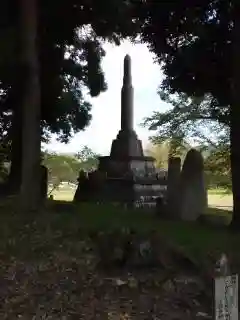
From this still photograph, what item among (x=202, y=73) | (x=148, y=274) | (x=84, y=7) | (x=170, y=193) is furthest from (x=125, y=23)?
(x=148, y=274)

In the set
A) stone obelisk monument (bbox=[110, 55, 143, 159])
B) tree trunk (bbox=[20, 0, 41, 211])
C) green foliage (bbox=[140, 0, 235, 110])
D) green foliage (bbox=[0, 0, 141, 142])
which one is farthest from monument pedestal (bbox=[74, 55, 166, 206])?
tree trunk (bbox=[20, 0, 41, 211])

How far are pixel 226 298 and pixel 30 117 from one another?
645cm

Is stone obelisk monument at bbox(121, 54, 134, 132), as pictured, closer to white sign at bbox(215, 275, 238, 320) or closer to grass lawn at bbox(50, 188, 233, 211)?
grass lawn at bbox(50, 188, 233, 211)

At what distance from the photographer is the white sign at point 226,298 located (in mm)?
Result: 3521

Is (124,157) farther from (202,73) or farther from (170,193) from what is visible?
(202,73)

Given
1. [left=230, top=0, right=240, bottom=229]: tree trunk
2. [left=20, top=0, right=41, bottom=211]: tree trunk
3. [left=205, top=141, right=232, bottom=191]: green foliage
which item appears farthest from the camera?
[left=205, top=141, right=232, bottom=191]: green foliage

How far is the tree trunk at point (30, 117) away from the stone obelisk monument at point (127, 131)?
361 inches

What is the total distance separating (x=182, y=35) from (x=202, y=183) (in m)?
3.50

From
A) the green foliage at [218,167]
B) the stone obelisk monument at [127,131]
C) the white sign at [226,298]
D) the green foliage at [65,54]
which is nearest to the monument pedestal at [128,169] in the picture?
the stone obelisk monument at [127,131]

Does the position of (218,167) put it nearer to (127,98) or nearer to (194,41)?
(127,98)

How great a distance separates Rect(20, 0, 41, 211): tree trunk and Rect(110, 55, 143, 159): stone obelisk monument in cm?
917

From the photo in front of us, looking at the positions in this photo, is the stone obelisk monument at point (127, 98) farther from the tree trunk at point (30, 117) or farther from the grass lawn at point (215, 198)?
the tree trunk at point (30, 117)

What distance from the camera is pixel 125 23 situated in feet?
37.3

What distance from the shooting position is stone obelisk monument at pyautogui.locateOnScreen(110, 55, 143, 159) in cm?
1891
